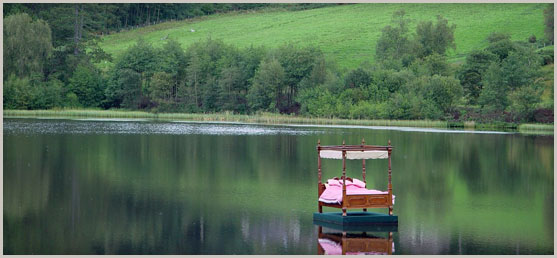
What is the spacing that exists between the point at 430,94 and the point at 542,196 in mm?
50658

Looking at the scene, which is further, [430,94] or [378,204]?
[430,94]

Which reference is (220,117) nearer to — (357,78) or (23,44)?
(357,78)

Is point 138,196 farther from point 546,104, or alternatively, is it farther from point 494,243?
point 546,104

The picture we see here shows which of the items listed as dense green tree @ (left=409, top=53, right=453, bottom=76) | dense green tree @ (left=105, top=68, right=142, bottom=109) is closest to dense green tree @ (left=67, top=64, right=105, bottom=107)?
dense green tree @ (left=105, top=68, right=142, bottom=109)

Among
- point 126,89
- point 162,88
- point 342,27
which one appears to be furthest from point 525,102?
point 342,27

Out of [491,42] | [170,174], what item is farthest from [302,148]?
[491,42]

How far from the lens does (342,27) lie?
12756 cm

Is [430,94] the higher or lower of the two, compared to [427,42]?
lower

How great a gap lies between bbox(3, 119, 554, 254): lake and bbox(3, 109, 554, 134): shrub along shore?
2394 cm

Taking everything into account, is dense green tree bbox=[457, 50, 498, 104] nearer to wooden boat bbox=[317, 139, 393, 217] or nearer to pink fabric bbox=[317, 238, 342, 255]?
wooden boat bbox=[317, 139, 393, 217]

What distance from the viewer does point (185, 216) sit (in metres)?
23.2

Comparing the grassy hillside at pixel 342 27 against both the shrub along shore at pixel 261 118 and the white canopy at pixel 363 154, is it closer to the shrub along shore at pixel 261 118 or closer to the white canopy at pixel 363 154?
the shrub along shore at pixel 261 118

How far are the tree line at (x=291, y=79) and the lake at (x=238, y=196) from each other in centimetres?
2995

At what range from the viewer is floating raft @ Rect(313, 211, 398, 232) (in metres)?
21.2
